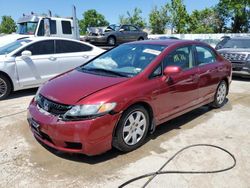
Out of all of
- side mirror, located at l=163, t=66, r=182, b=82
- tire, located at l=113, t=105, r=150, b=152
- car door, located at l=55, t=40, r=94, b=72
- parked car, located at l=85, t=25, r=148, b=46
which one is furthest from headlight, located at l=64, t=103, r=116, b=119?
parked car, located at l=85, t=25, r=148, b=46

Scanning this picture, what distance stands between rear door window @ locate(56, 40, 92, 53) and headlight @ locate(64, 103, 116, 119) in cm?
461

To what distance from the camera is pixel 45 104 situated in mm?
3941

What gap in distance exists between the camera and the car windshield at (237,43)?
Answer: 10832 millimetres

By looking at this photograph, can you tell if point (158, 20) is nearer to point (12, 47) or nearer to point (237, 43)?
point (237, 43)

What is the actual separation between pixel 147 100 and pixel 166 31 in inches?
1698

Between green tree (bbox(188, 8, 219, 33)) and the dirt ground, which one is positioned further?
green tree (bbox(188, 8, 219, 33))

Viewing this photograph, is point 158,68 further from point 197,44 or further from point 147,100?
point 197,44

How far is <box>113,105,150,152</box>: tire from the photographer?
12.7ft

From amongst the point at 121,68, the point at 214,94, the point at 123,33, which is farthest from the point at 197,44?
the point at 123,33

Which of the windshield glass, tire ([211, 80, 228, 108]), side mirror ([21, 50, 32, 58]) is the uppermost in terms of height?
the windshield glass

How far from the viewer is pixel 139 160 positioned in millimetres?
3912

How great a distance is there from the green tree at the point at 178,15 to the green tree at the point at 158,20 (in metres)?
0.78

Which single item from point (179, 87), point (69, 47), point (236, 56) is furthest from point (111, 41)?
point (179, 87)

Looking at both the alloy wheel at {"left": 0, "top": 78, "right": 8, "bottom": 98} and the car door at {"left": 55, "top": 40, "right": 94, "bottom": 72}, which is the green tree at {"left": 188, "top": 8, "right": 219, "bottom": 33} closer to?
the car door at {"left": 55, "top": 40, "right": 94, "bottom": 72}
